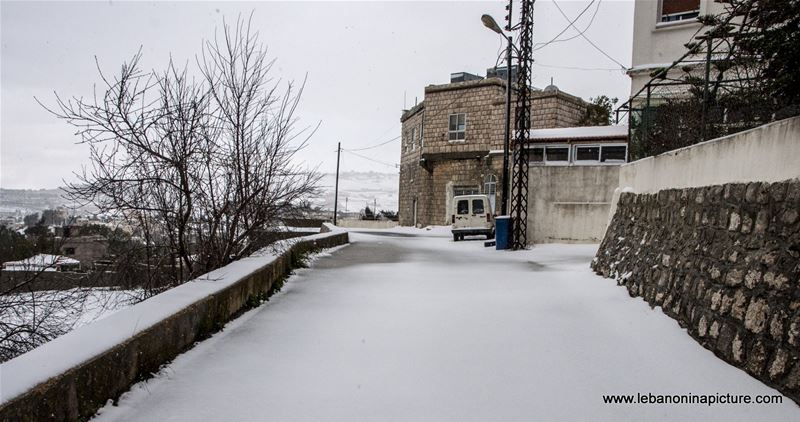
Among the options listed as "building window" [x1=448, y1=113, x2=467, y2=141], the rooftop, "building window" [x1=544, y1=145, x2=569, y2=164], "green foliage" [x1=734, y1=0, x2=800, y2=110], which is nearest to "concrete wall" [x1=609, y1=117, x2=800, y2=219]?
"green foliage" [x1=734, y1=0, x2=800, y2=110]

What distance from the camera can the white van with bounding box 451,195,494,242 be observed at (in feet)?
61.8

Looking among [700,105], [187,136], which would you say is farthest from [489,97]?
[187,136]

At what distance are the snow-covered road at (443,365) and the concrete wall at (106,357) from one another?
0.44 ft

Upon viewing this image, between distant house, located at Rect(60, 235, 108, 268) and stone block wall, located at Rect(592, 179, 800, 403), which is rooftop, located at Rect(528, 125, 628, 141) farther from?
distant house, located at Rect(60, 235, 108, 268)

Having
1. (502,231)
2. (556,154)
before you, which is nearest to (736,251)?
(502,231)

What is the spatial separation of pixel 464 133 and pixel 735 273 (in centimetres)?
2451

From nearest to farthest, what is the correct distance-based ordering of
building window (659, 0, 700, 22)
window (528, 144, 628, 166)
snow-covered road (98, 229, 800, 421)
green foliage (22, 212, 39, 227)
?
snow-covered road (98, 229, 800, 421) → green foliage (22, 212, 39, 227) → building window (659, 0, 700, 22) → window (528, 144, 628, 166)

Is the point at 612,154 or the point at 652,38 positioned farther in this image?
the point at 612,154

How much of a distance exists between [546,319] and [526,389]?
6.92 ft

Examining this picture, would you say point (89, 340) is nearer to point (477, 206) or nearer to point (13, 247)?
point (13, 247)

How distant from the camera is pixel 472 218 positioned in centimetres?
1909

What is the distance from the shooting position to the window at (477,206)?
19141mm

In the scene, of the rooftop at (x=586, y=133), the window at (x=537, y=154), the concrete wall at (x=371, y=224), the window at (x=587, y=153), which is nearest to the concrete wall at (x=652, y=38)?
the rooftop at (x=586, y=133)

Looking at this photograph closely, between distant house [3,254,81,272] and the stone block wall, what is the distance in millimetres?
7193
